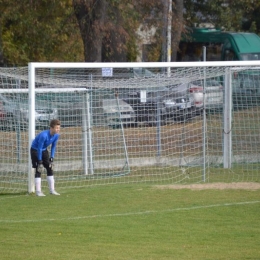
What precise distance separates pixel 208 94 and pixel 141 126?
6.08 feet

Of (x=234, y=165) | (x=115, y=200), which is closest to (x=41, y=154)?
(x=115, y=200)

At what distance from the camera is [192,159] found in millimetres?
19312

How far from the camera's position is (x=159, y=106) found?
18.8 meters

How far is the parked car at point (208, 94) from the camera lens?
18908 millimetres

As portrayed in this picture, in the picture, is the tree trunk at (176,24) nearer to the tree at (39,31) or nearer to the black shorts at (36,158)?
the tree at (39,31)

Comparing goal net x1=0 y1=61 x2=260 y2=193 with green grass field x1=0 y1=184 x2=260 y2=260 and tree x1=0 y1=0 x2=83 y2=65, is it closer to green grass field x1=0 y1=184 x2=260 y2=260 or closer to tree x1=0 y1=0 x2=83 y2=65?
green grass field x1=0 y1=184 x2=260 y2=260

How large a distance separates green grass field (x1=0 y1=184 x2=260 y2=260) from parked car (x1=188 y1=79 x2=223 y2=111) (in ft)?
10.6

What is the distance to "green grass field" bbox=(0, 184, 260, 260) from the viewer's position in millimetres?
10531

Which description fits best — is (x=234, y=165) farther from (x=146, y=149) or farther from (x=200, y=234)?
(x=200, y=234)

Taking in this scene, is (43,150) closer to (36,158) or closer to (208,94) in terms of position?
(36,158)

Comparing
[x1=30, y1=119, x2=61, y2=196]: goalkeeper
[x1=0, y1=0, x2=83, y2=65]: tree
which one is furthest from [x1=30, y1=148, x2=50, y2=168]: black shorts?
[x1=0, y1=0, x2=83, y2=65]: tree

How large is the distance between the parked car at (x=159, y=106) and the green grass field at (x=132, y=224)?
2680 millimetres

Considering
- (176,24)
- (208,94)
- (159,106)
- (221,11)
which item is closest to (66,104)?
(159,106)

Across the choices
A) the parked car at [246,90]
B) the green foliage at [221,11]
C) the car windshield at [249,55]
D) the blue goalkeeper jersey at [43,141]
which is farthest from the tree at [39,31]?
the blue goalkeeper jersey at [43,141]
